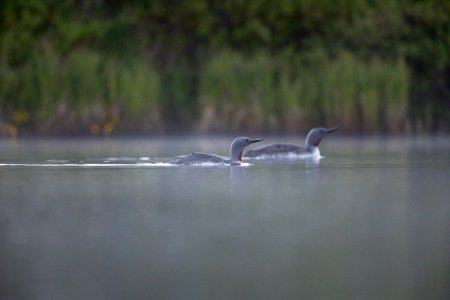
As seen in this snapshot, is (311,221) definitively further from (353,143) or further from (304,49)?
(304,49)

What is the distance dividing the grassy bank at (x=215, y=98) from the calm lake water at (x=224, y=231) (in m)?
9.09

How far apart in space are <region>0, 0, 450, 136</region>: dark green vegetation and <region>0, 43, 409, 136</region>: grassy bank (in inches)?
1.0

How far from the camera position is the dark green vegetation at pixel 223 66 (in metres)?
23.9

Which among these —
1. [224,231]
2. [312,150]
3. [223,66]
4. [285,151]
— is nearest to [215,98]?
[223,66]

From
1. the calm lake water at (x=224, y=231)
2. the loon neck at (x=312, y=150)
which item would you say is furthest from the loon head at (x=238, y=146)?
the loon neck at (x=312, y=150)

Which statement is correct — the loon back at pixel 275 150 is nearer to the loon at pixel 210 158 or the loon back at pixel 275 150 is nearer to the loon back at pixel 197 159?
the loon at pixel 210 158

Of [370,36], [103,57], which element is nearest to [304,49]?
[370,36]

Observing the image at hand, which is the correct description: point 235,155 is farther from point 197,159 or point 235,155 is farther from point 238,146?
point 197,159

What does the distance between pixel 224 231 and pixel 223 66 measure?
691 inches

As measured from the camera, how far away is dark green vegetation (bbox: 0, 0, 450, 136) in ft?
78.3

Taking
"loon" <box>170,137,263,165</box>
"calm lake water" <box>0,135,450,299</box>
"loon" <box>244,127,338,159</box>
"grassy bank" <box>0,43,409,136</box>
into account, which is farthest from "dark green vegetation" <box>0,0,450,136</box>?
"calm lake water" <box>0,135,450,299</box>

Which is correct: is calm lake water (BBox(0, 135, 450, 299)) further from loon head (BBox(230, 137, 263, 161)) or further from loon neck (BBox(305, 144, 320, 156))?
loon neck (BBox(305, 144, 320, 156))

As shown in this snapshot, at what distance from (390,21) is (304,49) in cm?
237

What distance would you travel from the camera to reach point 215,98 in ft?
80.3
